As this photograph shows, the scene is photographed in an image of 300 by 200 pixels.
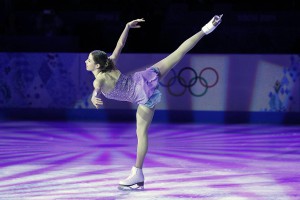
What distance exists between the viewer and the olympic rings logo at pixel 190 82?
1046 centimetres

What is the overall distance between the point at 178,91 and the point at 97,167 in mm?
4601

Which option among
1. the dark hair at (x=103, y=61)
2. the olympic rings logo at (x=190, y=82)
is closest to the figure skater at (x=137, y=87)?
the dark hair at (x=103, y=61)

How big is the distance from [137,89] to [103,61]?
1.19 feet

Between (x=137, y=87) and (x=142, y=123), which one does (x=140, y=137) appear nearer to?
(x=142, y=123)

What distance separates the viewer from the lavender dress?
→ 4.84m

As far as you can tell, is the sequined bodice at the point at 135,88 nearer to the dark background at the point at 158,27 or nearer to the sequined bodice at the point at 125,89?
the sequined bodice at the point at 125,89

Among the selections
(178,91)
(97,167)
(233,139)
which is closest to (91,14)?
(178,91)

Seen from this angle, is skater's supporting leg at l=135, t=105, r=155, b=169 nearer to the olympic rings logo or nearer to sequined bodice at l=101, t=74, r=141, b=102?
sequined bodice at l=101, t=74, r=141, b=102

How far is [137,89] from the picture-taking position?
16.0ft

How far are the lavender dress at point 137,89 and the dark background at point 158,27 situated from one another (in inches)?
302

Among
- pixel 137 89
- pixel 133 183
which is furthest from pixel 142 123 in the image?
pixel 133 183

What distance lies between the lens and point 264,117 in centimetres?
1042

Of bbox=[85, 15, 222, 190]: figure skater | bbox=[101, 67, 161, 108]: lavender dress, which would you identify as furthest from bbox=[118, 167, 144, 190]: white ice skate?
bbox=[101, 67, 161, 108]: lavender dress

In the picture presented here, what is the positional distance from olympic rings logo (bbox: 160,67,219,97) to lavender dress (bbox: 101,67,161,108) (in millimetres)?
5547
